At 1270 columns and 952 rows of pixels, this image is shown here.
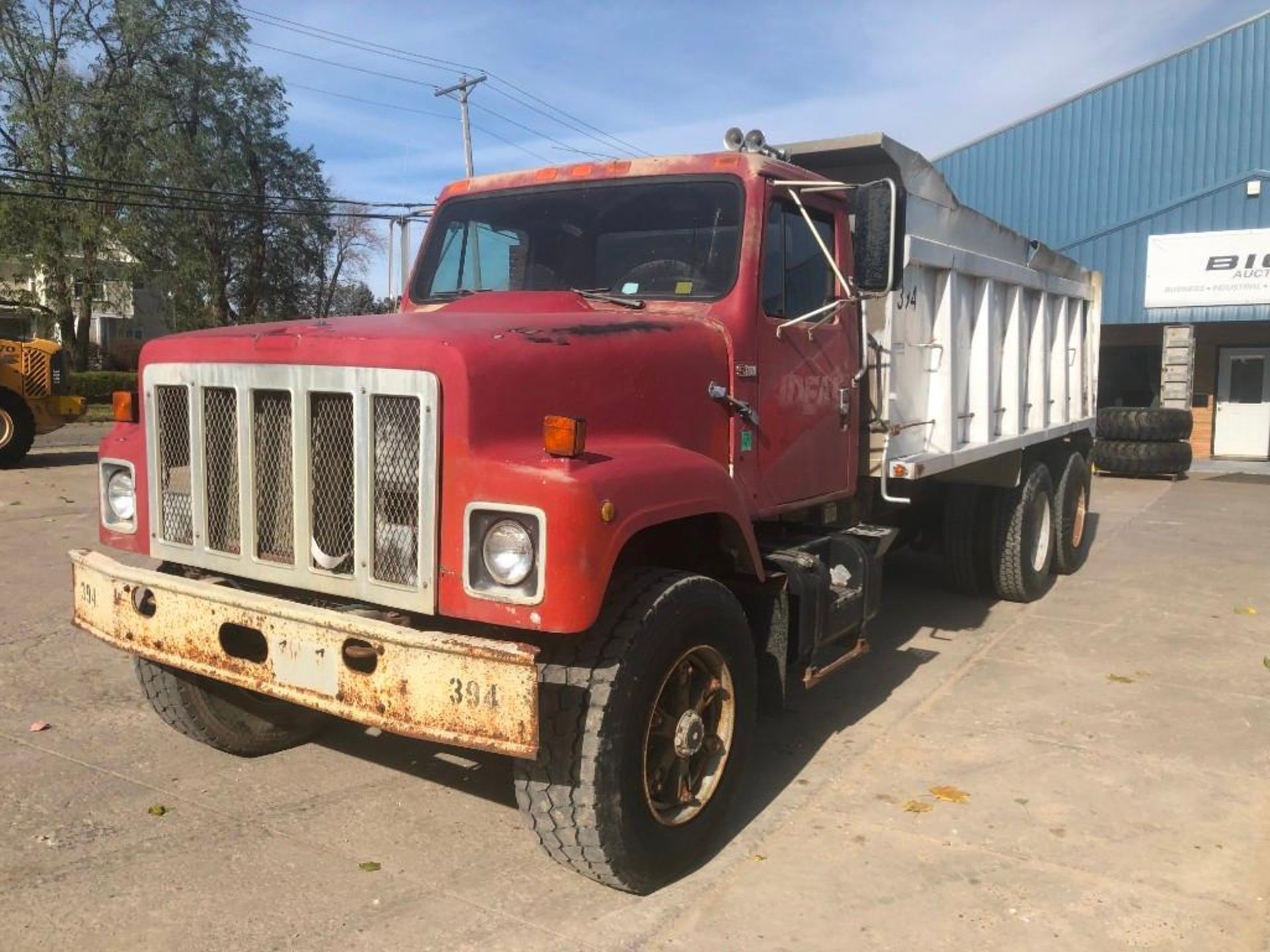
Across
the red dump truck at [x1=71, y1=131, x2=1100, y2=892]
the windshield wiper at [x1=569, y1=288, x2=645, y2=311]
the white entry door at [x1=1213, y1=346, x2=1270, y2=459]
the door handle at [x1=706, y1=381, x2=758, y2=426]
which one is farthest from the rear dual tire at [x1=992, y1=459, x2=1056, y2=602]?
the white entry door at [x1=1213, y1=346, x2=1270, y2=459]

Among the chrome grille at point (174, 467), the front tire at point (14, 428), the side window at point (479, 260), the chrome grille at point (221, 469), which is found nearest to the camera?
the chrome grille at point (221, 469)

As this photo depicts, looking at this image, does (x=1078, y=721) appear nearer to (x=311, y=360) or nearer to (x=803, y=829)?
(x=803, y=829)

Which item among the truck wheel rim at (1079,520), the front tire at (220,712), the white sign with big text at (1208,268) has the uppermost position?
the white sign with big text at (1208,268)

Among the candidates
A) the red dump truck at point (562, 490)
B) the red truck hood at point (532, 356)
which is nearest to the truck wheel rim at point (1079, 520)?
the red dump truck at point (562, 490)

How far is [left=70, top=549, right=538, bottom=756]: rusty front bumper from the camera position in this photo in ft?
9.52

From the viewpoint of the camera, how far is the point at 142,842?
3686 millimetres

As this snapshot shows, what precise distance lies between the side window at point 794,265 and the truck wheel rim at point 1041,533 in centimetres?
391

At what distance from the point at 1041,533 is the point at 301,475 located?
21.3 ft

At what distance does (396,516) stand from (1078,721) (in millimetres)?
3643

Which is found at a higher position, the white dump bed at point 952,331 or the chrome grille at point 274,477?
the white dump bed at point 952,331

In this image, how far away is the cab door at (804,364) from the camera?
4.35 m

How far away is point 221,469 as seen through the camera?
12.0 ft

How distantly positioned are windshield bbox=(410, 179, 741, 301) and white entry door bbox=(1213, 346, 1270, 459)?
19521 mm

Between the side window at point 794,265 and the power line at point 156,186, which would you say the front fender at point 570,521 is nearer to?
the side window at point 794,265
